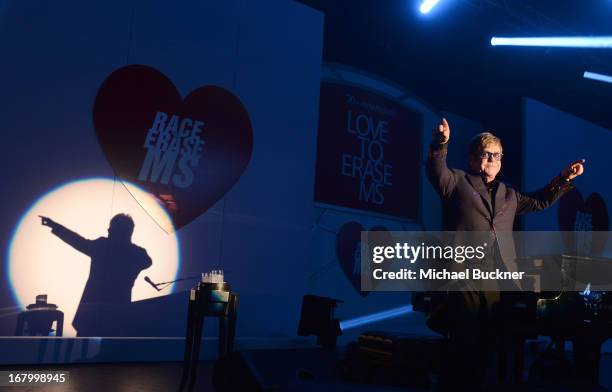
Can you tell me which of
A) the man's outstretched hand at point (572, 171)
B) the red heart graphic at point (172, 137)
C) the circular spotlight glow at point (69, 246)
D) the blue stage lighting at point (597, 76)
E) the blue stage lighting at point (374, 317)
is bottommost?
the blue stage lighting at point (374, 317)

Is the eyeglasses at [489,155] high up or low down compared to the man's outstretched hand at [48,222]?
up

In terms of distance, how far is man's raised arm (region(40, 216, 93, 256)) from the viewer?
4152 mm

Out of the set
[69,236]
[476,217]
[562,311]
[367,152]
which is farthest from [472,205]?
[367,152]

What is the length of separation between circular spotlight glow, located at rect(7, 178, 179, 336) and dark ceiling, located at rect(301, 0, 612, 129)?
136 inches

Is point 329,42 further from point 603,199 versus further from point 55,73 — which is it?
point 603,199

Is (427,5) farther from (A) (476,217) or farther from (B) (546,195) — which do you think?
(A) (476,217)

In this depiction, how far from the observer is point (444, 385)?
222 centimetres

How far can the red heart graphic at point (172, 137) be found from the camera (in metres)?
4.54

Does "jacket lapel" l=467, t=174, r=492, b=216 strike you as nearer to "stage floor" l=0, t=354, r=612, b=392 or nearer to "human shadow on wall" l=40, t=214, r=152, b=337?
"stage floor" l=0, t=354, r=612, b=392

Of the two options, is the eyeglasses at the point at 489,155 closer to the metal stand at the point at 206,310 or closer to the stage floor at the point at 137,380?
the stage floor at the point at 137,380

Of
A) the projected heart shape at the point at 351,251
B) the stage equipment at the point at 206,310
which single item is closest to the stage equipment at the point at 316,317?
the projected heart shape at the point at 351,251

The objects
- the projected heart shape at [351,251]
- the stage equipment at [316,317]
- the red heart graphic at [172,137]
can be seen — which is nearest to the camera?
the red heart graphic at [172,137]

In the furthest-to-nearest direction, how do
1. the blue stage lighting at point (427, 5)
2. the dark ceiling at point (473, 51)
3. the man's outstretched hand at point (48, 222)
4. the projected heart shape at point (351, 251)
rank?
the projected heart shape at point (351, 251) < the dark ceiling at point (473, 51) < the blue stage lighting at point (427, 5) < the man's outstretched hand at point (48, 222)

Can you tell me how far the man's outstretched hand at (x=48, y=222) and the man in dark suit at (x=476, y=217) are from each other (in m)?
3.13
